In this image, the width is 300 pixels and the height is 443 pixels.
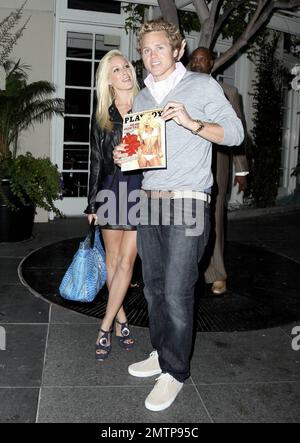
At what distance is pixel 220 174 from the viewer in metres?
4.74

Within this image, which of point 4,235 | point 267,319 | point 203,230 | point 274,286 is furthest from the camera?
point 4,235

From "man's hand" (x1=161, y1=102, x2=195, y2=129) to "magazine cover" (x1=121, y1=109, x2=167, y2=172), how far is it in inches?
2.4

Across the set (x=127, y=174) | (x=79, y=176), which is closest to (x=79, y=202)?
(x=79, y=176)

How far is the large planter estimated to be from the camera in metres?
6.70

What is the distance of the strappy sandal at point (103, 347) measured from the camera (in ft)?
11.4

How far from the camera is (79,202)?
8781 mm

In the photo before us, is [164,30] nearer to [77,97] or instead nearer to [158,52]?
[158,52]

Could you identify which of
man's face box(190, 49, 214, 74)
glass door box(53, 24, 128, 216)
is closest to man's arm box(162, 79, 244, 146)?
man's face box(190, 49, 214, 74)

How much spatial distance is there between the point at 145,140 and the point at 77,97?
622 cm

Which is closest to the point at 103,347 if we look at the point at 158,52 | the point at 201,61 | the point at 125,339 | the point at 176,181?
the point at 125,339

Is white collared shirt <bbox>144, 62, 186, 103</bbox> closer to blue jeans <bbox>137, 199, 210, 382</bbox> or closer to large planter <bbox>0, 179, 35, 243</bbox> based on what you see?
blue jeans <bbox>137, 199, 210, 382</bbox>
